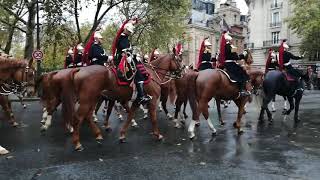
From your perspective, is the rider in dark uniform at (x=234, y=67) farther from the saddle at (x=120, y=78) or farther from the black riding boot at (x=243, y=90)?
the saddle at (x=120, y=78)

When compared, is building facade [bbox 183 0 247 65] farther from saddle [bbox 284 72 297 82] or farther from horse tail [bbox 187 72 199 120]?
horse tail [bbox 187 72 199 120]

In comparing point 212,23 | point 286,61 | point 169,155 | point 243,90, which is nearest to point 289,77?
point 286,61

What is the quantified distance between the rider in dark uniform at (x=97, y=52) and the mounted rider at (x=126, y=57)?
0.53m

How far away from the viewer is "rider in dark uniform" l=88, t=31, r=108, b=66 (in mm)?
10758

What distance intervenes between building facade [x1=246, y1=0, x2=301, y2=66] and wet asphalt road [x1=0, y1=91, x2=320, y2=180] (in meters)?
54.7

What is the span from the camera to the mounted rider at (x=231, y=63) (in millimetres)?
11438

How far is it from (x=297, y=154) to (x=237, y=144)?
158 centimetres

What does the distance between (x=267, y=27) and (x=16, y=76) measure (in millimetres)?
60680

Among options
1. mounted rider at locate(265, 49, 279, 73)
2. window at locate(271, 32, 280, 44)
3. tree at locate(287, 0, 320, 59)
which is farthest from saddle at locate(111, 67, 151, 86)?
window at locate(271, 32, 280, 44)

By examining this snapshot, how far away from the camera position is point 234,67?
37.6ft

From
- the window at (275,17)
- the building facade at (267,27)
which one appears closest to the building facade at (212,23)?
the building facade at (267,27)

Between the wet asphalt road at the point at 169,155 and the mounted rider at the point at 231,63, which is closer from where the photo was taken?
the wet asphalt road at the point at 169,155

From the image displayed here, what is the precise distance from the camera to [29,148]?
31.6 ft

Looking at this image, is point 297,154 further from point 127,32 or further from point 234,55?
point 127,32
